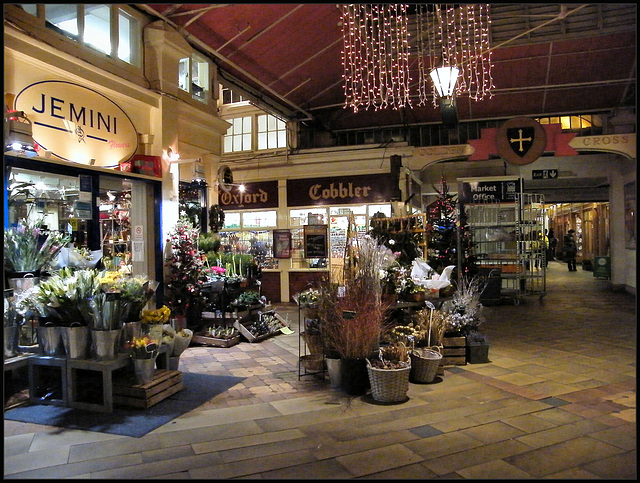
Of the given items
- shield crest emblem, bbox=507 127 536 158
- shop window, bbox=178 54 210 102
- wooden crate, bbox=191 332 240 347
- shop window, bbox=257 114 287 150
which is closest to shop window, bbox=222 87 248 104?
shop window, bbox=257 114 287 150

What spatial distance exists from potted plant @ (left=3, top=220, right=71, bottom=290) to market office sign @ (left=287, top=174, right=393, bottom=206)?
8.03 metres

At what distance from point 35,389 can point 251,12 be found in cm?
618

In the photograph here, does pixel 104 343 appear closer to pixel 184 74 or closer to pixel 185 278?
pixel 185 278

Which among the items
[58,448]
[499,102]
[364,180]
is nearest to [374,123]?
[364,180]

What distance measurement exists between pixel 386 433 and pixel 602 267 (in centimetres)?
1484

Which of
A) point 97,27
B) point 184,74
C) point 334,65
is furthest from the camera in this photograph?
point 334,65

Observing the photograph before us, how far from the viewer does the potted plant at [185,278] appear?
7500 mm

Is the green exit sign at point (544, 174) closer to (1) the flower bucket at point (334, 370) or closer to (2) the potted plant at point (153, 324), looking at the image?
(1) the flower bucket at point (334, 370)

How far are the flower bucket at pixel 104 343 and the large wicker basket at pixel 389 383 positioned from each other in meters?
2.34

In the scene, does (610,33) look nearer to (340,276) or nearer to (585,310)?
(585,310)

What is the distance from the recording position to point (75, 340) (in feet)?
15.1

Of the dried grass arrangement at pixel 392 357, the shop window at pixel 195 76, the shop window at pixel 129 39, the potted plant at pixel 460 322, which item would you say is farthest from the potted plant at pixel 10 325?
the shop window at pixel 195 76

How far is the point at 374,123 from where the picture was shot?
1278cm

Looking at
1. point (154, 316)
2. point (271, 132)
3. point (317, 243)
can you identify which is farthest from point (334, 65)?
point (154, 316)
